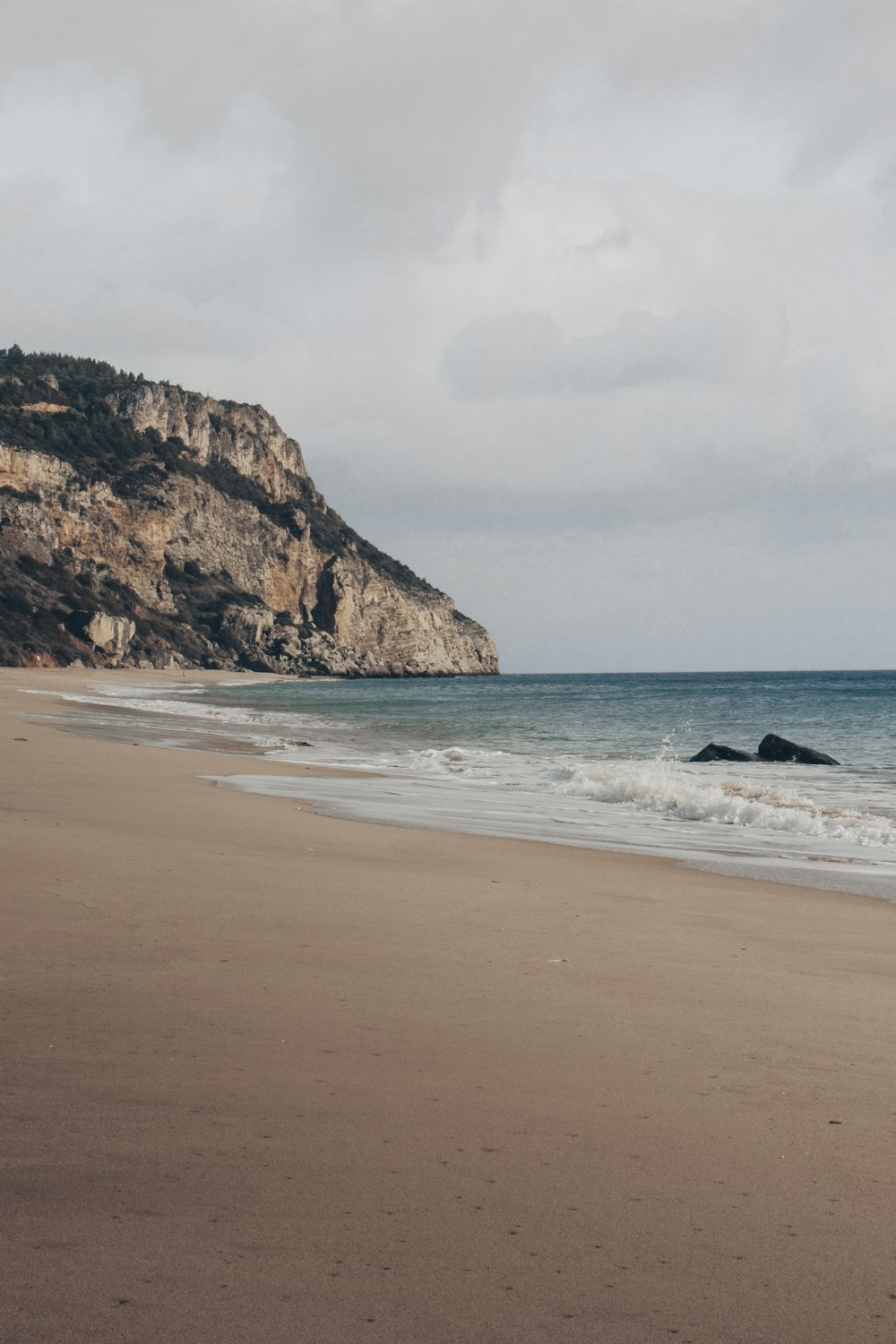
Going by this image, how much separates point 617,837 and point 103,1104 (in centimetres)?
851

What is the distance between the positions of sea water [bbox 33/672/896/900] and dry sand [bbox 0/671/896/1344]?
4026 mm

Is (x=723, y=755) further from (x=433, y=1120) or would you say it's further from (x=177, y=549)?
(x=177, y=549)

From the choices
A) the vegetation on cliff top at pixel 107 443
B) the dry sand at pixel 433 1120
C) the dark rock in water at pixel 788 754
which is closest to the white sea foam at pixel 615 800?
the dark rock in water at pixel 788 754

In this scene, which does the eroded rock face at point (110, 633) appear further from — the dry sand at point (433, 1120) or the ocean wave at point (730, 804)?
the dry sand at point (433, 1120)

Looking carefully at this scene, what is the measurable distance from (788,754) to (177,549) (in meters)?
107

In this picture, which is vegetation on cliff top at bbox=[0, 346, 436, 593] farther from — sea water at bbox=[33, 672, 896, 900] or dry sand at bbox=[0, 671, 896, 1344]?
dry sand at bbox=[0, 671, 896, 1344]

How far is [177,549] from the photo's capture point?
121 metres

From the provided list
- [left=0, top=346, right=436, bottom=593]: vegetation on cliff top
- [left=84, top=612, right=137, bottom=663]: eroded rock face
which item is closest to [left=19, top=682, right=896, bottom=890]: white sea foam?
[left=84, top=612, right=137, bottom=663]: eroded rock face

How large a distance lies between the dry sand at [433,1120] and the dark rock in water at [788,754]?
17.8 m

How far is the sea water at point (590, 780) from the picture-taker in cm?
1092

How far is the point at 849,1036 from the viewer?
4.24 metres

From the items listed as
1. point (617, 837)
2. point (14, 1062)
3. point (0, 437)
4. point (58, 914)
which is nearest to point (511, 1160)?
point (14, 1062)

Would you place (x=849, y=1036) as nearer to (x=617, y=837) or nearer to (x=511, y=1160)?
(x=511, y=1160)

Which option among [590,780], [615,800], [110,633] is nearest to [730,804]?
[615,800]
